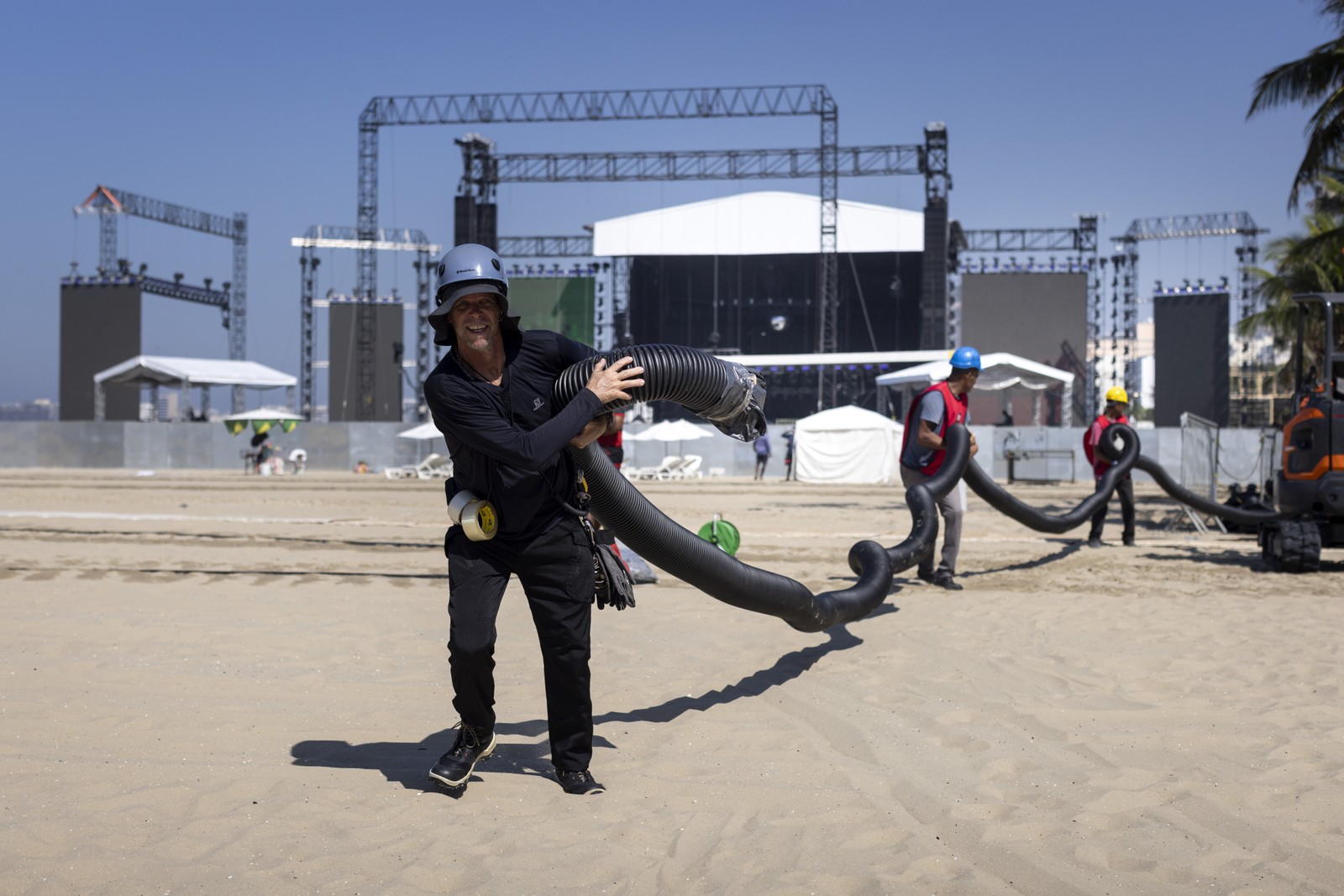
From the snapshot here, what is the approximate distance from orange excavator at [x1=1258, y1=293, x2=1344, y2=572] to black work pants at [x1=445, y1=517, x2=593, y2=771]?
7.84 meters

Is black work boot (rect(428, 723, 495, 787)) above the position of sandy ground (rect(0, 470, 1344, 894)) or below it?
above

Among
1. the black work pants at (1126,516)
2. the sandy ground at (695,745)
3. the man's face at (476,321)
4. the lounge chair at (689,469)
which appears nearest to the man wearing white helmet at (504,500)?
the man's face at (476,321)

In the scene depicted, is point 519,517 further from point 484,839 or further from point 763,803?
point 763,803

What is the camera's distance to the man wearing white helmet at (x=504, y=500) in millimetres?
3490

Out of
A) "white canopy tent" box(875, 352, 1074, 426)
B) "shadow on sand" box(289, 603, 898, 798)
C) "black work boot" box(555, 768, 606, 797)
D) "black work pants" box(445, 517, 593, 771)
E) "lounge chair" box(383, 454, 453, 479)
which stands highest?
"white canopy tent" box(875, 352, 1074, 426)

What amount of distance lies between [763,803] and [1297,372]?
28.5 feet

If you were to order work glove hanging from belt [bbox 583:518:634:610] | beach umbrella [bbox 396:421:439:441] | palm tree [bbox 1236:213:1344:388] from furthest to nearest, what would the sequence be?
beach umbrella [bbox 396:421:439:441] → palm tree [bbox 1236:213:1344:388] → work glove hanging from belt [bbox 583:518:634:610]

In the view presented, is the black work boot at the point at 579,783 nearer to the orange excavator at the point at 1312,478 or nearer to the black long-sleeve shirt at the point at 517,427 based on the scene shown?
the black long-sleeve shirt at the point at 517,427

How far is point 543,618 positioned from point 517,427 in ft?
2.03

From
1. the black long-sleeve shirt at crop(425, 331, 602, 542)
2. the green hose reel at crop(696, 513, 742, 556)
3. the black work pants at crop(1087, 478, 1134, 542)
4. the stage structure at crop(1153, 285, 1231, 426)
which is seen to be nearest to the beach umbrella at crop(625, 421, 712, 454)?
the black work pants at crop(1087, 478, 1134, 542)

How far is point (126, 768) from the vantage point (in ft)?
12.7

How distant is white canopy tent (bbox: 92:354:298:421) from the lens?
120 ft

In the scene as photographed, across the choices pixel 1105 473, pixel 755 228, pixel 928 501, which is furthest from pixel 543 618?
pixel 755 228

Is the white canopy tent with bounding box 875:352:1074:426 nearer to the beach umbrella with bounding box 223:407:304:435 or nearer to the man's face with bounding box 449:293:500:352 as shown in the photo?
the beach umbrella with bounding box 223:407:304:435
